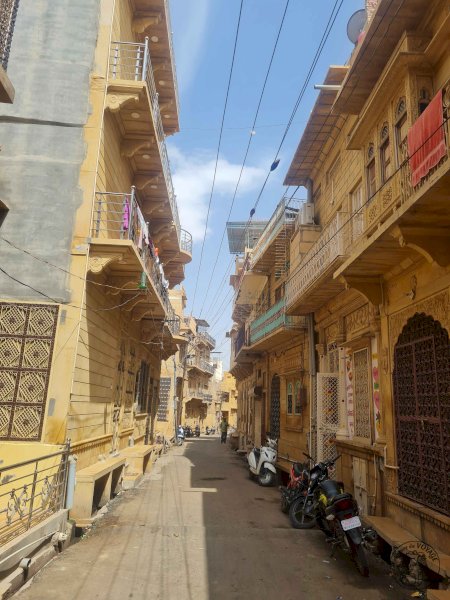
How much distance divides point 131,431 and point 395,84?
12.0m

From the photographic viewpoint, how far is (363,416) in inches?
355

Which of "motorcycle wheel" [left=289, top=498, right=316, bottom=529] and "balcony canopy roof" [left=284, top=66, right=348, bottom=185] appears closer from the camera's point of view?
"motorcycle wheel" [left=289, top=498, right=316, bottom=529]

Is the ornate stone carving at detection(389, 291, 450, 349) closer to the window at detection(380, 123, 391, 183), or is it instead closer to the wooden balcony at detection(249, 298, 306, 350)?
the window at detection(380, 123, 391, 183)

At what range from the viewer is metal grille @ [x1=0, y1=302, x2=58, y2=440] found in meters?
7.62

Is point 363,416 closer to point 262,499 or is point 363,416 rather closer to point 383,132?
point 262,499

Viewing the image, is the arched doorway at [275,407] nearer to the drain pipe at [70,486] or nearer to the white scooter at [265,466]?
the white scooter at [265,466]

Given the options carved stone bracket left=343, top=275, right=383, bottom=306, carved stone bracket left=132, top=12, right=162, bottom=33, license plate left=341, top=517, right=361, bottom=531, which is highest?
carved stone bracket left=132, top=12, right=162, bottom=33

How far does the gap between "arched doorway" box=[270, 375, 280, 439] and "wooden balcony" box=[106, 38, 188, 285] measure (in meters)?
7.05

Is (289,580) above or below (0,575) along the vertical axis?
below

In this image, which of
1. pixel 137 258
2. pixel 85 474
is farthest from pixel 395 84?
pixel 85 474

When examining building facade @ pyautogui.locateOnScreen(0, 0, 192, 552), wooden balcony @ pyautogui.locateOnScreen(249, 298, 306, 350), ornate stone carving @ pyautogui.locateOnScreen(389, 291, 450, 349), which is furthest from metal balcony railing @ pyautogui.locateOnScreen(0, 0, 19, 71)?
wooden balcony @ pyautogui.locateOnScreen(249, 298, 306, 350)

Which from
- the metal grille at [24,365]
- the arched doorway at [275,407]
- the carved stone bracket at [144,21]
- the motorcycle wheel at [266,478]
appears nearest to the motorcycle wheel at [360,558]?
the metal grille at [24,365]

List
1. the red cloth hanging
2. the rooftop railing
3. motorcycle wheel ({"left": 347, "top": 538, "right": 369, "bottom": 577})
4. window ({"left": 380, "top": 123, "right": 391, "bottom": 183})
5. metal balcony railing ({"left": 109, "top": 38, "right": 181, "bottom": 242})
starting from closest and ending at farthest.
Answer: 1. the red cloth hanging
2. motorcycle wheel ({"left": 347, "top": 538, "right": 369, "bottom": 577})
3. window ({"left": 380, "top": 123, "right": 391, "bottom": 183})
4. the rooftop railing
5. metal balcony railing ({"left": 109, "top": 38, "right": 181, "bottom": 242})

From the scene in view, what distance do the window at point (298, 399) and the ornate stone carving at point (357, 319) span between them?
3.86m
